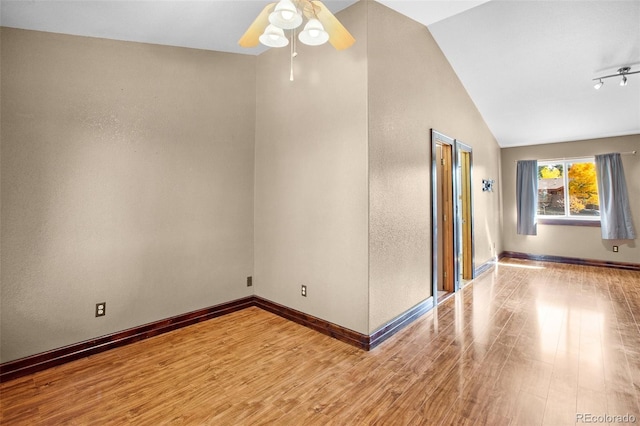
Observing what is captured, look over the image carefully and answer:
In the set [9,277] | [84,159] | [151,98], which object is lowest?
[9,277]

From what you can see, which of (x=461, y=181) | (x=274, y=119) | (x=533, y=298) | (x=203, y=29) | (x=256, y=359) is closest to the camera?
(x=256, y=359)

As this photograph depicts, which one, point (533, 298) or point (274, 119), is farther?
point (533, 298)

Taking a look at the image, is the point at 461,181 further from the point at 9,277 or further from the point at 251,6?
the point at 9,277

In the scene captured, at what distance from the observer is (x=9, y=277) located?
2.24m

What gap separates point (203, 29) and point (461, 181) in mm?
4221

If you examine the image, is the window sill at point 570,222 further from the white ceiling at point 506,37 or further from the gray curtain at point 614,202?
the white ceiling at point 506,37

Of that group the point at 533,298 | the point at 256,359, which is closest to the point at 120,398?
the point at 256,359

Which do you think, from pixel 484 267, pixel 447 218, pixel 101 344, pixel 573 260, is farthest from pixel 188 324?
pixel 573 260

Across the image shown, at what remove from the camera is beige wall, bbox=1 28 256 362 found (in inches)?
90.2

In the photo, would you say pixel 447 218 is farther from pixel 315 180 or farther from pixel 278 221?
pixel 278 221

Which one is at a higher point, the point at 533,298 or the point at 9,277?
the point at 9,277

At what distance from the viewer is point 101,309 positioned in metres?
2.65

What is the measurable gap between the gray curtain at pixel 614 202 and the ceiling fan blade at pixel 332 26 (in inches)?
253

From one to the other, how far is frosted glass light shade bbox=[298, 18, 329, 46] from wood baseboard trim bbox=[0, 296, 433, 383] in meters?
2.40
